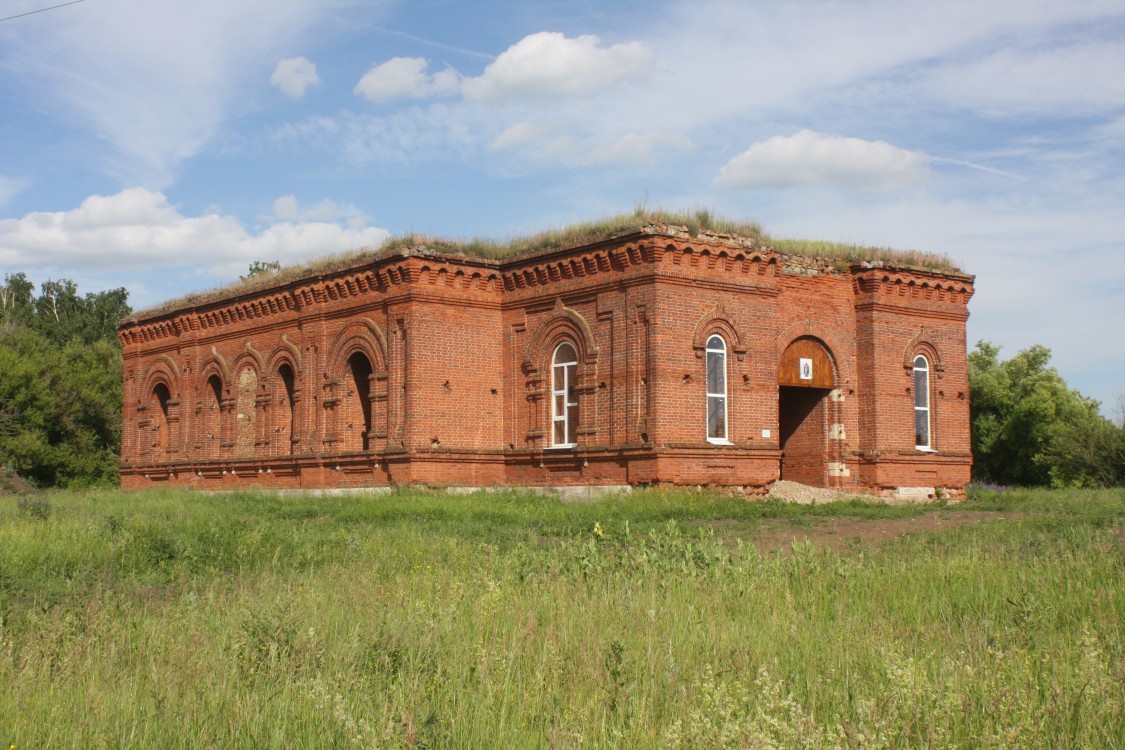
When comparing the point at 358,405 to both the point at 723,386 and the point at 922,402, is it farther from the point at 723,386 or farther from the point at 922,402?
the point at 922,402

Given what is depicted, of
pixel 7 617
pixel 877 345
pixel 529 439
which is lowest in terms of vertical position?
pixel 7 617

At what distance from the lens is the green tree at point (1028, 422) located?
3725cm

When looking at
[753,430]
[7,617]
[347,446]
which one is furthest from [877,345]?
[7,617]

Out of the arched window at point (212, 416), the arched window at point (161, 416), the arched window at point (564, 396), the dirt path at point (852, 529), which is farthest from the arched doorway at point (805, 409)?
the arched window at point (161, 416)

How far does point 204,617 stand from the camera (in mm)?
8594

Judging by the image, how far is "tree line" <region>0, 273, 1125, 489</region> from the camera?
3700 centimetres

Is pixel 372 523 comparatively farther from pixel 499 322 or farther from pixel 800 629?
pixel 800 629

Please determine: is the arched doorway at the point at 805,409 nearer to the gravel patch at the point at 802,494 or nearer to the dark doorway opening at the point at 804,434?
the dark doorway opening at the point at 804,434

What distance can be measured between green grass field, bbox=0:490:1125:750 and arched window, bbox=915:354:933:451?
42.4 ft

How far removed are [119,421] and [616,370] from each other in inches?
1038

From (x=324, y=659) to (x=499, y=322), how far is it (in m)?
19.0

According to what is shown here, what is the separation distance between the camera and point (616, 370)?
2314 cm

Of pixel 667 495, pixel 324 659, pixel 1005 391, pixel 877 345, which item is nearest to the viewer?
pixel 324 659

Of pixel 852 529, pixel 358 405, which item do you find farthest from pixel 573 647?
pixel 358 405
